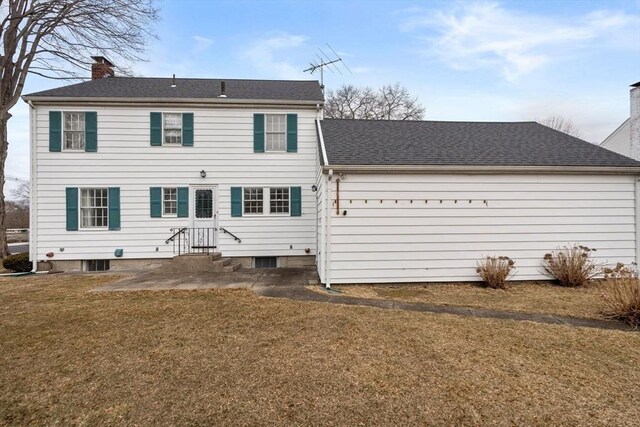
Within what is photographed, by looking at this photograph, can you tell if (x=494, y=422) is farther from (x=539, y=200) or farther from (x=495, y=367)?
(x=539, y=200)

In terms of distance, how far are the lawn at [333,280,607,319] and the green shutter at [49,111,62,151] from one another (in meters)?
10.2

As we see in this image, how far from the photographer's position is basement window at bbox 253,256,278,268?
10453mm

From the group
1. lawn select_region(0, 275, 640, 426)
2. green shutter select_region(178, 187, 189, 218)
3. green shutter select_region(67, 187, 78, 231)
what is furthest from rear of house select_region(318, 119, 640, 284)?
green shutter select_region(67, 187, 78, 231)

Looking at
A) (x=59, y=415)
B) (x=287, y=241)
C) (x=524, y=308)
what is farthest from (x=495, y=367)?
(x=287, y=241)

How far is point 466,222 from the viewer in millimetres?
7609

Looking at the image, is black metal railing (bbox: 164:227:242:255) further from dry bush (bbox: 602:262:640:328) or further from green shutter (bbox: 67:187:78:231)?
dry bush (bbox: 602:262:640:328)

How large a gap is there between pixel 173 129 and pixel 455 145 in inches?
356

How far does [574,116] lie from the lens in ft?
105

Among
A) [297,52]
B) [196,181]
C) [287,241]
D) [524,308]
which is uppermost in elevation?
[297,52]

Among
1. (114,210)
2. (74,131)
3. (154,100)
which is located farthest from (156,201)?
(74,131)

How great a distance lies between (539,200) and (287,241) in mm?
7292

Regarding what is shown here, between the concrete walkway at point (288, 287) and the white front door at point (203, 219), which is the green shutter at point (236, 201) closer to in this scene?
the white front door at point (203, 219)

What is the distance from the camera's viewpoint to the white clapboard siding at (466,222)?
7445 millimetres

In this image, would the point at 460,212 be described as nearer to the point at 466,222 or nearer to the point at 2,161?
the point at 466,222
